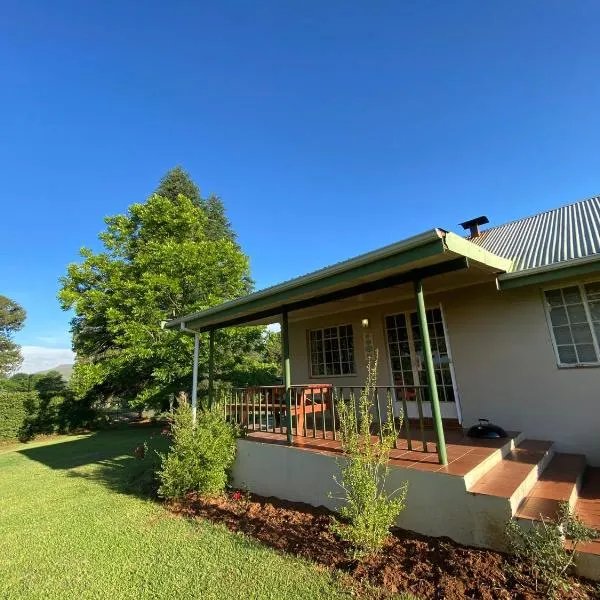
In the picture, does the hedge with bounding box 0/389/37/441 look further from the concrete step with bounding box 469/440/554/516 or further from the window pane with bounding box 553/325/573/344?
the window pane with bounding box 553/325/573/344

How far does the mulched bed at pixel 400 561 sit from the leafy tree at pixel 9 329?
4815cm

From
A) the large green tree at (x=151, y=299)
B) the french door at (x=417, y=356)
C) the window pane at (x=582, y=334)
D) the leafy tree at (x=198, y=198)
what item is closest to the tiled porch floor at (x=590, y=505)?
the window pane at (x=582, y=334)

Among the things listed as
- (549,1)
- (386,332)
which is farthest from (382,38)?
(386,332)

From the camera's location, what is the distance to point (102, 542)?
4.08m

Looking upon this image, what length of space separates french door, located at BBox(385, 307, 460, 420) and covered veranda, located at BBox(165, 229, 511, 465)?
0.33 m

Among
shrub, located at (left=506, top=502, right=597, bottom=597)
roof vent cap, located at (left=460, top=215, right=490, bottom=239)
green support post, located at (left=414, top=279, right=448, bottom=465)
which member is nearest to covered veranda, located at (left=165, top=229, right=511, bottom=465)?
green support post, located at (left=414, top=279, right=448, bottom=465)

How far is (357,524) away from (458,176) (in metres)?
10.8

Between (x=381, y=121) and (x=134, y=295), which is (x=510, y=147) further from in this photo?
(x=134, y=295)

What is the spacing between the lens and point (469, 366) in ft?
19.2

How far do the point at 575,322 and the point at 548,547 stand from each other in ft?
11.9

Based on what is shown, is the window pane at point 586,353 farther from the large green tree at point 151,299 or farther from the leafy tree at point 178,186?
the leafy tree at point 178,186

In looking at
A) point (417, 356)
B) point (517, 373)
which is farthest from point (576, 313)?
point (417, 356)

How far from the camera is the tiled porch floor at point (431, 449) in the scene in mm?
3750

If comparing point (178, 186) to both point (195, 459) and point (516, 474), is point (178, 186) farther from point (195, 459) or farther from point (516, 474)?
point (516, 474)
